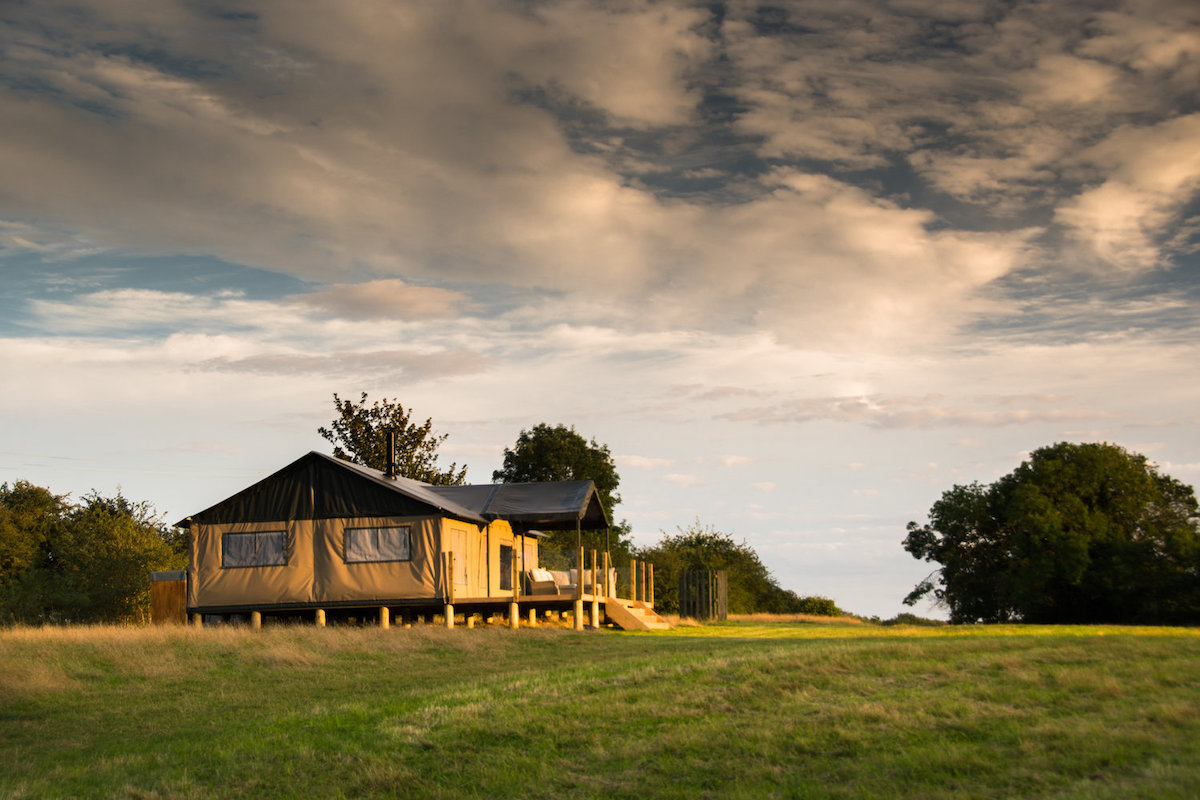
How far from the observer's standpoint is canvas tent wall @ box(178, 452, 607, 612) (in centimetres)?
2372

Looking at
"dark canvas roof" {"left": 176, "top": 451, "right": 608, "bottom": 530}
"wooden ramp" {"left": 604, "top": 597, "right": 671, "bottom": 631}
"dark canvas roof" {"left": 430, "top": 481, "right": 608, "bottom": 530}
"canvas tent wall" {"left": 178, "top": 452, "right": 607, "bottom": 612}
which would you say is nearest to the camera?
"canvas tent wall" {"left": 178, "top": 452, "right": 607, "bottom": 612}

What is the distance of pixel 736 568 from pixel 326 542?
77.8ft

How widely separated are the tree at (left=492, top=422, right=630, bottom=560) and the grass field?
114 feet

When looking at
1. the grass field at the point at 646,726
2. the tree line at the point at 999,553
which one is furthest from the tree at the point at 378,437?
the grass field at the point at 646,726

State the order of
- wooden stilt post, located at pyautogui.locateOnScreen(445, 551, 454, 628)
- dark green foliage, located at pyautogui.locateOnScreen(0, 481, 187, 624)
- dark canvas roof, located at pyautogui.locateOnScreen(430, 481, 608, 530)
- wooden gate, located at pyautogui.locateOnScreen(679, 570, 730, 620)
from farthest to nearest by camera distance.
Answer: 1. wooden gate, located at pyautogui.locateOnScreen(679, 570, 730, 620)
2. dark green foliage, located at pyautogui.locateOnScreen(0, 481, 187, 624)
3. dark canvas roof, located at pyautogui.locateOnScreen(430, 481, 608, 530)
4. wooden stilt post, located at pyautogui.locateOnScreen(445, 551, 454, 628)

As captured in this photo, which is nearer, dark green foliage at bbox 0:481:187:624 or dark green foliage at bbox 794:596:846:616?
dark green foliage at bbox 0:481:187:624

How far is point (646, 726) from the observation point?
28.7ft

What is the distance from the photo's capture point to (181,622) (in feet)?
81.1

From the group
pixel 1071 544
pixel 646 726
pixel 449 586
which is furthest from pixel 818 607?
pixel 646 726

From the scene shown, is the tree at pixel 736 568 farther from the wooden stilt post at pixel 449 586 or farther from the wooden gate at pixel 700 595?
the wooden stilt post at pixel 449 586

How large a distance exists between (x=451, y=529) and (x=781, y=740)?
17.0m

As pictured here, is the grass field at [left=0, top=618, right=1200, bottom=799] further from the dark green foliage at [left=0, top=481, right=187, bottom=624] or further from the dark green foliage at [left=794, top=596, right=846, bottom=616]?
the dark green foliage at [left=794, top=596, right=846, bottom=616]

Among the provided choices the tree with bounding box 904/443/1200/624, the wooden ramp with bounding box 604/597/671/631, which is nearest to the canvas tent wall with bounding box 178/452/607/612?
the wooden ramp with bounding box 604/597/671/631

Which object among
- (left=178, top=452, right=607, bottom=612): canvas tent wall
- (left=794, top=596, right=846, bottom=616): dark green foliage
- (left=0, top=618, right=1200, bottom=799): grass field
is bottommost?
(left=794, top=596, right=846, bottom=616): dark green foliage
